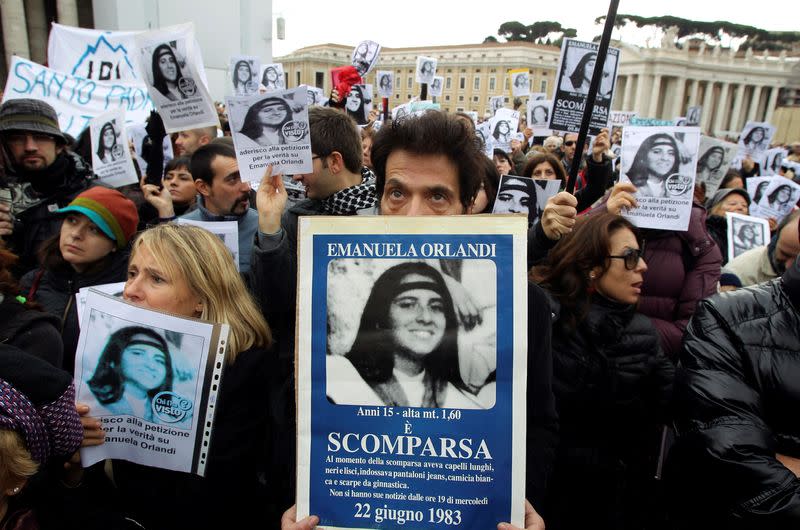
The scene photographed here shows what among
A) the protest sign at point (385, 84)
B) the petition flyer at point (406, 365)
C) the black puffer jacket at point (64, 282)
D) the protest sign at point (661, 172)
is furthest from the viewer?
the protest sign at point (385, 84)

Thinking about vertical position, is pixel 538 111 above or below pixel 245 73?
below

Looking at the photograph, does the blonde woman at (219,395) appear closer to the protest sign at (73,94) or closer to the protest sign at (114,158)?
the protest sign at (114,158)

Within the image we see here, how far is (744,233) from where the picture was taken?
4.28 m

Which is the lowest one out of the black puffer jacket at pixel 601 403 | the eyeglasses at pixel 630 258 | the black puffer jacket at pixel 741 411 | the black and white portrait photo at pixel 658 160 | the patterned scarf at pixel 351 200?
the black puffer jacket at pixel 601 403

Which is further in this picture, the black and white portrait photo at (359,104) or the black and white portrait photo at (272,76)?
the black and white portrait photo at (272,76)

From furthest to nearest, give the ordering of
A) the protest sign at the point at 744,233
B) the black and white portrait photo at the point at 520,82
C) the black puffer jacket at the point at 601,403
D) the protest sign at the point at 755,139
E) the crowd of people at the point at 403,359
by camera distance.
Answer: the black and white portrait photo at the point at 520,82 → the protest sign at the point at 755,139 → the protest sign at the point at 744,233 → the black puffer jacket at the point at 601,403 → the crowd of people at the point at 403,359

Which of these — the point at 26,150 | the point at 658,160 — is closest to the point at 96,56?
the point at 26,150

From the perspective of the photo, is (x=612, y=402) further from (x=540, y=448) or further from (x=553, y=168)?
(x=553, y=168)

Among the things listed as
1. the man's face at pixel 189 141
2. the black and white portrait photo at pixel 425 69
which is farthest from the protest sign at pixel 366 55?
the man's face at pixel 189 141

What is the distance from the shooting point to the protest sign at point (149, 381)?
1.40 meters

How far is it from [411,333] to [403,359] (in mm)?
56

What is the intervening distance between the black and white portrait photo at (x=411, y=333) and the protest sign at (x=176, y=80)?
114 inches

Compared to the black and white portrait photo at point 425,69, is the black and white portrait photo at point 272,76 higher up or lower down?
lower down

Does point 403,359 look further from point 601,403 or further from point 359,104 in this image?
point 359,104
